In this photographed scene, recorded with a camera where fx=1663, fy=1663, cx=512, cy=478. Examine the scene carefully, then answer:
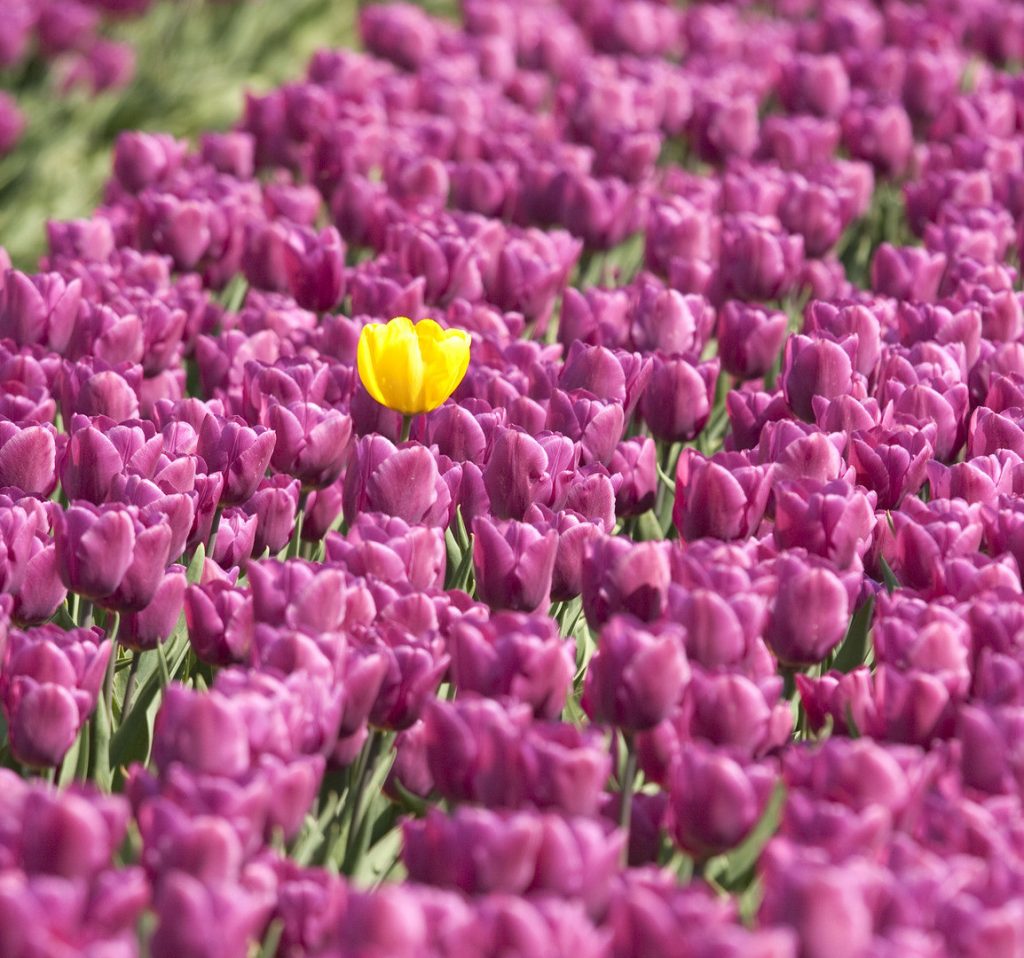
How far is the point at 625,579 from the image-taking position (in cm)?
202

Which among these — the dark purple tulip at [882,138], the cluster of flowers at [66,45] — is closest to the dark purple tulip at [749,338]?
the dark purple tulip at [882,138]

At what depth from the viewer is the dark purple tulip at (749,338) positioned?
3084 millimetres

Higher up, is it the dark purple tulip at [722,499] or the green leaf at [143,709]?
the dark purple tulip at [722,499]

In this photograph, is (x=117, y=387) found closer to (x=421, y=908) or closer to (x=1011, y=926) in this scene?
(x=421, y=908)

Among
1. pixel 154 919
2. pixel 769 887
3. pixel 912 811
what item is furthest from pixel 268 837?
pixel 912 811

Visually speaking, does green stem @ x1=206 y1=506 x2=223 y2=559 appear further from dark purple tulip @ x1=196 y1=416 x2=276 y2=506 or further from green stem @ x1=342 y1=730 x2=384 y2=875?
green stem @ x1=342 y1=730 x2=384 y2=875

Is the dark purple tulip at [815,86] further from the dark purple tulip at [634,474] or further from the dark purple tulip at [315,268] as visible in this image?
the dark purple tulip at [634,474]

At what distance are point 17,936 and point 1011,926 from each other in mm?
825

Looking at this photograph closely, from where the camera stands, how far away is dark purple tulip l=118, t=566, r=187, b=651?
2162 mm

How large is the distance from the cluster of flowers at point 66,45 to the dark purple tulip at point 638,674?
5597 mm

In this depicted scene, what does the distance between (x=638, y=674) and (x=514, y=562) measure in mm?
387

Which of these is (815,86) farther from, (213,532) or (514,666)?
(514,666)

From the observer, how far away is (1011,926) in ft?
4.63

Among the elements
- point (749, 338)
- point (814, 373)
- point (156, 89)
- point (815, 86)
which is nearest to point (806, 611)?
point (814, 373)
